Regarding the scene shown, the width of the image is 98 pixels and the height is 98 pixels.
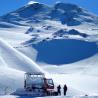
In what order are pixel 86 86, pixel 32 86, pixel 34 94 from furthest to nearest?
1. pixel 86 86
2. pixel 32 86
3. pixel 34 94

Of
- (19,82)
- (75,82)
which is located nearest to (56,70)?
(75,82)

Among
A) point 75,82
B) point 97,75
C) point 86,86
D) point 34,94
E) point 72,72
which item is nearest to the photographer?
point 34,94

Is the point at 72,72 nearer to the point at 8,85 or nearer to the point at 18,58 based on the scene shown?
the point at 18,58

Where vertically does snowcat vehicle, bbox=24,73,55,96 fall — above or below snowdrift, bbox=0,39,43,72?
below

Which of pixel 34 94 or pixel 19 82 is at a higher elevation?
pixel 19 82

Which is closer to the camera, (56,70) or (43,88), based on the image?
(43,88)

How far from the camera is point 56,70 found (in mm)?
199750

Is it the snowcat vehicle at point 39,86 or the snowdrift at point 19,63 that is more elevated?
the snowdrift at point 19,63

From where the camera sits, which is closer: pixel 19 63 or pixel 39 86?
pixel 39 86

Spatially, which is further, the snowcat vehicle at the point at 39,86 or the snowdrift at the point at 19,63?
the snowdrift at the point at 19,63

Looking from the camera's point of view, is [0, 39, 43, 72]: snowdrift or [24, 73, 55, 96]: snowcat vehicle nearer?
[24, 73, 55, 96]: snowcat vehicle

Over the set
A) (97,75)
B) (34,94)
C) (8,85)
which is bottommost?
(34,94)

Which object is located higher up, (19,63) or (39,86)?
(19,63)

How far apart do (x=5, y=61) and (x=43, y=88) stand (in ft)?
426
